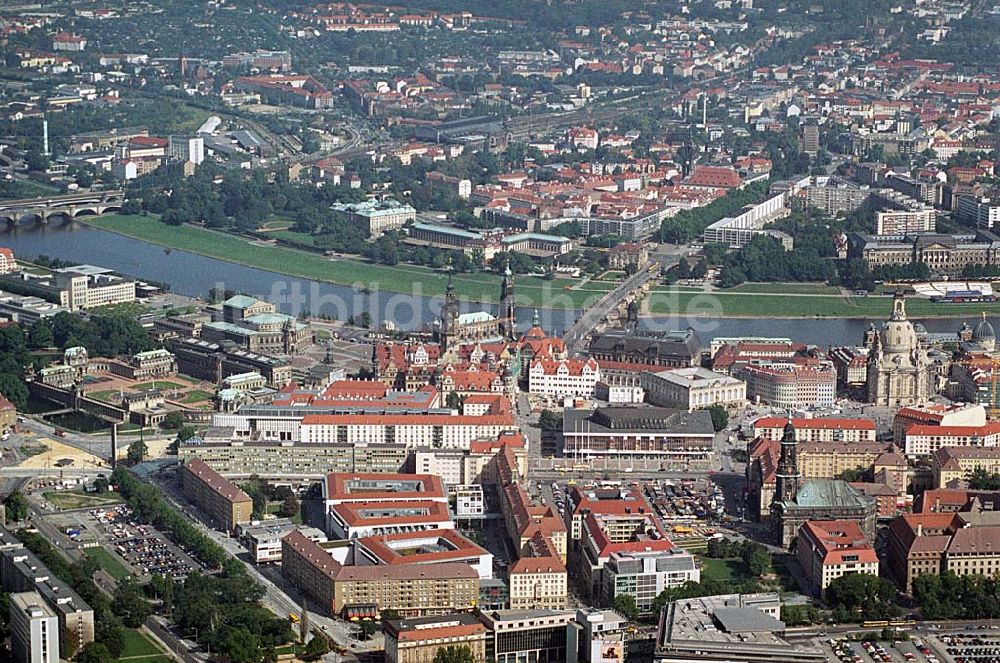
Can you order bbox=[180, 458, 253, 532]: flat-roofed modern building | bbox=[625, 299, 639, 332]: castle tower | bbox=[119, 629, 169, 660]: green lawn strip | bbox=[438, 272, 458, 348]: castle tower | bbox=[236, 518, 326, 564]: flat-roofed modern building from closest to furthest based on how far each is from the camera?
bbox=[119, 629, 169, 660]: green lawn strip < bbox=[236, 518, 326, 564]: flat-roofed modern building < bbox=[180, 458, 253, 532]: flat-roofed modern building < bbox=[438, 272, 458, 348]: castle tower < bbox=[625, 299, 639, 332]: castle tower

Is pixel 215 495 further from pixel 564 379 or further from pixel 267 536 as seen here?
pixel 564 379

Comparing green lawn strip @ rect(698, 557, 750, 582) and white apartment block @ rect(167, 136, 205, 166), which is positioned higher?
white apartment block @ rect(167, 136, 205, 166)

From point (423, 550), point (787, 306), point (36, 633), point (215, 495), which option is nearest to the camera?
point (36, 633)

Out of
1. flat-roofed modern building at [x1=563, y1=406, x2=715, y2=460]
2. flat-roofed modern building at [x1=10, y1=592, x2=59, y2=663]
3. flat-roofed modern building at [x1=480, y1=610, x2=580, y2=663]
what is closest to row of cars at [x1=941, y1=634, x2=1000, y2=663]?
flat-roofed modern building at [x1=480, y1=610, x2=580, y2=663]

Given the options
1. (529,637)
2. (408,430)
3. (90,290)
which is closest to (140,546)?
(408,430)

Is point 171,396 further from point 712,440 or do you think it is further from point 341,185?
point 341,185

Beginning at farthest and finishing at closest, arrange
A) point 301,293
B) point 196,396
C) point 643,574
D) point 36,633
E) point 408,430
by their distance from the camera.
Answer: point 301,293 → point 196,396 → point 408,430 → point 643,574 → point 36,633

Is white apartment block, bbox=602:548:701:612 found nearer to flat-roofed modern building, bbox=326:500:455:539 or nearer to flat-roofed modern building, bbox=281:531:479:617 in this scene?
flat-roofed modern building, bbox=281:531:479:617
